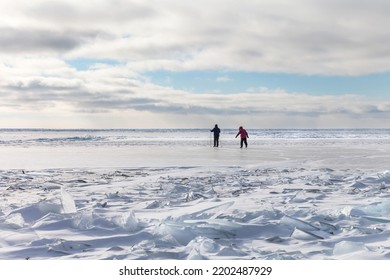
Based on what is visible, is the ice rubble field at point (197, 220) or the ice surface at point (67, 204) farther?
the ice surface at point (67, 204)

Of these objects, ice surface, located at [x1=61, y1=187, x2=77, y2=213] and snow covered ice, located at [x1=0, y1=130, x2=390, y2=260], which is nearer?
snow covered ice, located at [x1=0, y1=130, x2=390, y2=260]

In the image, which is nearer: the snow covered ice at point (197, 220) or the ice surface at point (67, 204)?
the snow covered ice at point (197, 220)

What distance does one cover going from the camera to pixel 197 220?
16.7ft

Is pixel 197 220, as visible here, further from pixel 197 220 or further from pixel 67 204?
pixel 67 204

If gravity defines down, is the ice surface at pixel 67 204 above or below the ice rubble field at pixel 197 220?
above

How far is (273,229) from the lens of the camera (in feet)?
16.0

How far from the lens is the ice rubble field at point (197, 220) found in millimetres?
4133

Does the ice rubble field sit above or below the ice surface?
below

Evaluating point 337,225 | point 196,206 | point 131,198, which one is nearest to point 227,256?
point 337,225

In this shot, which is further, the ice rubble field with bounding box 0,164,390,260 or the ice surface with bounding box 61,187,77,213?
the ice surface with bounding box 61,187,77,213

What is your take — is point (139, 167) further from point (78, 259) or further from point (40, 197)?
point (78, 259)

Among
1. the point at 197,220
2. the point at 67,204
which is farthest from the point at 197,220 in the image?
the point at 67,204

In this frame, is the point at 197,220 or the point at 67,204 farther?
the point at 67,204

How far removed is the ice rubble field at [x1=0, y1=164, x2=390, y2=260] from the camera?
4133mm
